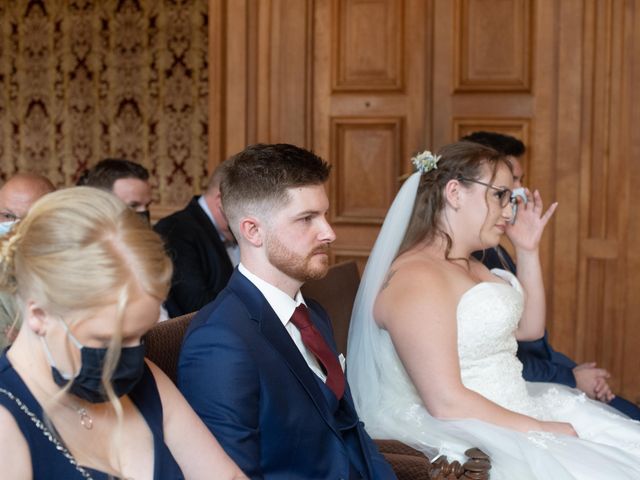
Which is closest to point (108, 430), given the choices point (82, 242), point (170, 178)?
point (82, 242)

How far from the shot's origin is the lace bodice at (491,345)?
3064 mm

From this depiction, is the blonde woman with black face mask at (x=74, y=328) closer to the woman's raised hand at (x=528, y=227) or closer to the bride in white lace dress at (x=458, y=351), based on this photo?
the bride in white lace dress at (x=458, y=351)

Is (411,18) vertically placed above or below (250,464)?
above

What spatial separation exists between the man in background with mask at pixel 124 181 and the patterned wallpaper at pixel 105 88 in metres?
3.35

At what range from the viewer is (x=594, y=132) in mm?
5203

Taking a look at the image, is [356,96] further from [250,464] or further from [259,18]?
[250,464]

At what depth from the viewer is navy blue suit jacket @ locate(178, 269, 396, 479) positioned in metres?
2.20

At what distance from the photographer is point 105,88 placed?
864 centimetres

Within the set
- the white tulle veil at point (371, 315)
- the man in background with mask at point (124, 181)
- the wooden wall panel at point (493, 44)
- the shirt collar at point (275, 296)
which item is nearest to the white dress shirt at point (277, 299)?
the shirt collar at point (275, 296)

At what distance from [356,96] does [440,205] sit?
241 cm

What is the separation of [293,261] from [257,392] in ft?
1.26

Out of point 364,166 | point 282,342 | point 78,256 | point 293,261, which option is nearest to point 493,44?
point 364,166

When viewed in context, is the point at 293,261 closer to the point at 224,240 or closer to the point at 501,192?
the point at 501,192

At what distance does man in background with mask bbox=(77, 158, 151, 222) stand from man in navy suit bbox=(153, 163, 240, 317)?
0.21m
